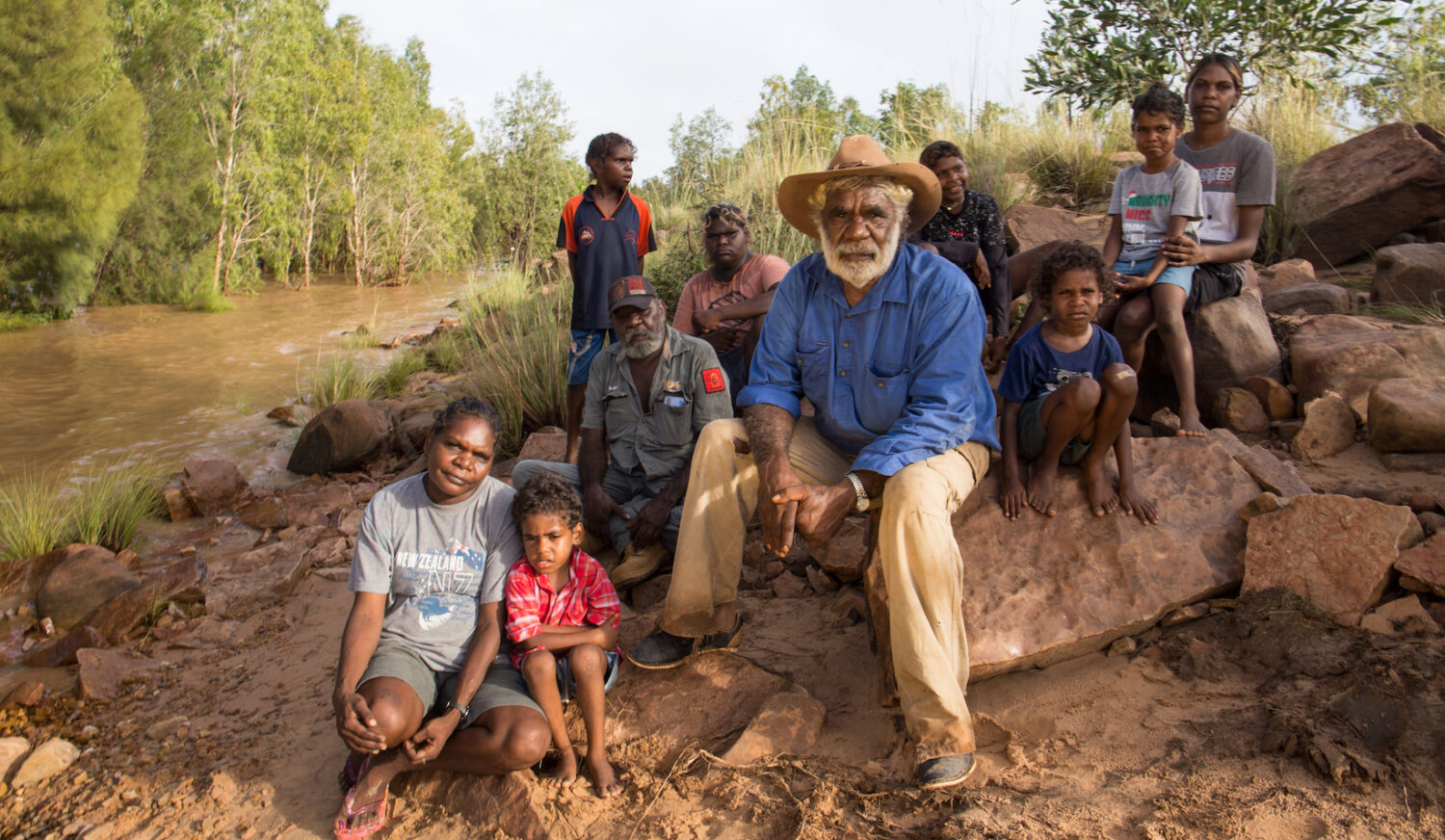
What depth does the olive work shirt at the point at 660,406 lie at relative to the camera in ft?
13.7

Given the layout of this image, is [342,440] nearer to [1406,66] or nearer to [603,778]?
[603,778]

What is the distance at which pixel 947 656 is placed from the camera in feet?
8.66

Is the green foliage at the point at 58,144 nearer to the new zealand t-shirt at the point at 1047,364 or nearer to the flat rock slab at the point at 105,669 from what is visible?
the flat rock slab at the point at 105,669

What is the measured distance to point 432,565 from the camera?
9.47ft

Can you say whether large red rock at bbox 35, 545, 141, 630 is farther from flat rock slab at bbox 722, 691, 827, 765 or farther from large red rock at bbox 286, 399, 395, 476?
flat rock slab at bbox 722, 691, 827, 765

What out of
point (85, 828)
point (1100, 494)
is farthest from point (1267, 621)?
point (85, 828)

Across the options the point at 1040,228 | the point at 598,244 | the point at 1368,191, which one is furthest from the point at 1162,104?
the point at 1368,191

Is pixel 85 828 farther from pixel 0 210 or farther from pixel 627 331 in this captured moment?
pixel 0 210

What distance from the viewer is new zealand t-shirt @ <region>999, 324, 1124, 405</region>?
3.33 m

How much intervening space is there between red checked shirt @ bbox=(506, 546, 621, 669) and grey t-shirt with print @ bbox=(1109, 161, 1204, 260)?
10.3ft

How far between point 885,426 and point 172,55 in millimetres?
19483

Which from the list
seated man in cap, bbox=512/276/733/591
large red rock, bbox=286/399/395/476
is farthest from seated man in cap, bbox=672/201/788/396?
large red rock, bbox=286/399/395/476

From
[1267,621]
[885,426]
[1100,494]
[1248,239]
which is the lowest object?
[1267,621]

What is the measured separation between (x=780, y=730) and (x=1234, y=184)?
146 inches
